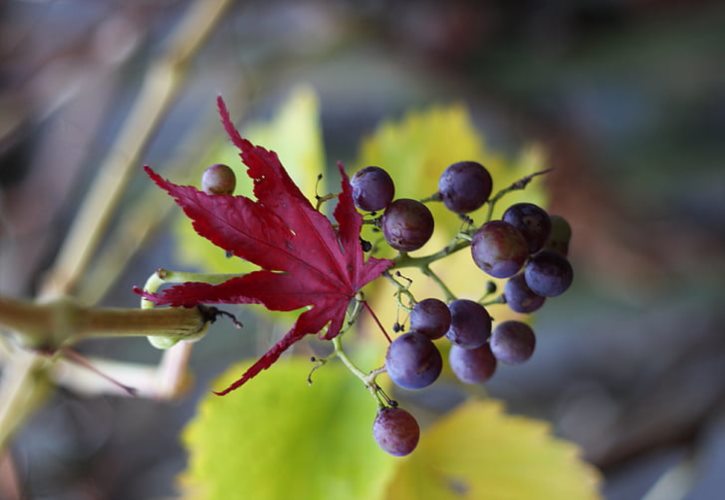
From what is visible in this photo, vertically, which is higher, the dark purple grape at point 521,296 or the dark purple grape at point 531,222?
the dark purple grape at point 531,222

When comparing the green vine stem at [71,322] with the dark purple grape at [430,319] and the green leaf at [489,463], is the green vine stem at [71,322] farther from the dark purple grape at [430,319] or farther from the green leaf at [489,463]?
the green leaf at [489,463]

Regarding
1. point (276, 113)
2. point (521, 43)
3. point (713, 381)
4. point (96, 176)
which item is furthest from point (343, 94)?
point (713, 381)

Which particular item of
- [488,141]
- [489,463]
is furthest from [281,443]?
[488,141]

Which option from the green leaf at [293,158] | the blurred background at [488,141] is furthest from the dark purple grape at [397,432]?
the blurred background at [488,141]

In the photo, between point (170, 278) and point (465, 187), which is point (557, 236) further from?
point (170, 278)

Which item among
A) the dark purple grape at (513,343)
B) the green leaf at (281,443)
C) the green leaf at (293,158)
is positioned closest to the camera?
the dark purple grape at (513,343)

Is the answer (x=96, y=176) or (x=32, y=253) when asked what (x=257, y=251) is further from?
(x=96, y=176)

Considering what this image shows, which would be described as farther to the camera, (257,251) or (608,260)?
(608,260)
